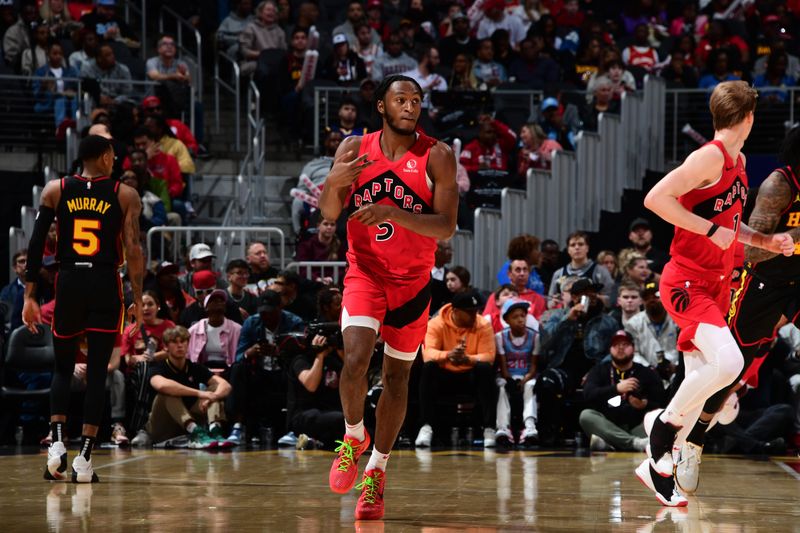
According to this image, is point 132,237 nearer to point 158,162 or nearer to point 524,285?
point 524,285

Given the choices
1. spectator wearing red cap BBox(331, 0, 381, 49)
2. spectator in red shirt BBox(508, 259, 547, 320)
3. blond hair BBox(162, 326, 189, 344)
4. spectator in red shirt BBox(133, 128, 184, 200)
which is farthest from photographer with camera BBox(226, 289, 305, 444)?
spectator wearing red cap BBox(331, 0, 381, 49)

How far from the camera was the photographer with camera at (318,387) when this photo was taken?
1055cm

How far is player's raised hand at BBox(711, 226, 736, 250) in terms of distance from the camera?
258 inches

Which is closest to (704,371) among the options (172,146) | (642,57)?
(172,146)

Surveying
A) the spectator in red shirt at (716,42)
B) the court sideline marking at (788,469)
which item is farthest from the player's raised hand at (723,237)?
the spectator in red shirt at (716,42)

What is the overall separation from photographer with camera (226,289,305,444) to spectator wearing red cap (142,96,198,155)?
4.22 m

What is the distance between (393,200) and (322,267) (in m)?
6.48

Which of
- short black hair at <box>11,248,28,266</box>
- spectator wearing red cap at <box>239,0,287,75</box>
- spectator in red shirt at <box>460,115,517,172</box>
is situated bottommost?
short black hair at <box>11,248,28,266</box>

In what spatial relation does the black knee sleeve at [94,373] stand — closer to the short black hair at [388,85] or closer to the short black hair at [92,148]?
the short black hair at [92,148]

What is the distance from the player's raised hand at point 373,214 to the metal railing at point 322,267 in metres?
6.57

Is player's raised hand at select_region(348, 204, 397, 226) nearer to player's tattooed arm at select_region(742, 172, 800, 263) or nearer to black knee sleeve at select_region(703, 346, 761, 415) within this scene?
black knee sleeve at select_region(703, 346, 761, 415)

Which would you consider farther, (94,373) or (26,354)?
(26,354)

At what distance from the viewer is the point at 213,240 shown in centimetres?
1386

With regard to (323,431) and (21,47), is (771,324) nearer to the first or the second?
(323,431)
